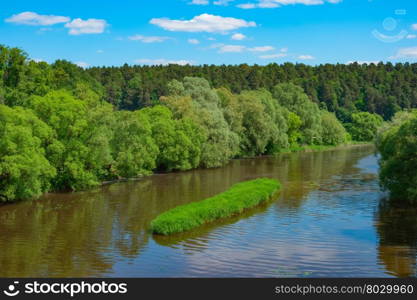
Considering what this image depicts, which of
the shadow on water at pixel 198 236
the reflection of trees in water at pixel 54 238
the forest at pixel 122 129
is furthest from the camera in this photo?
the forest at pixel 122 129

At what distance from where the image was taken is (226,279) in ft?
82.8

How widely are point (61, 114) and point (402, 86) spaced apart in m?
152

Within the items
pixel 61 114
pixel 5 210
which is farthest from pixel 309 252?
pixel 61 114

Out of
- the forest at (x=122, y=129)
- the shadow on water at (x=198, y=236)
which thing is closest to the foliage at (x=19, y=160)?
the forest at (x=122, y=129)

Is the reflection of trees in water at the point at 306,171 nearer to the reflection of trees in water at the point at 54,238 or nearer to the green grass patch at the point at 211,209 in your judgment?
the green grass patch at the point at 211,209

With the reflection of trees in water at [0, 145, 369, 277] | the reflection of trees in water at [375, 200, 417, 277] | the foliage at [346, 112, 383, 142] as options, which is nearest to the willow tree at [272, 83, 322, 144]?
the foliage at [346, 112, 383, 142]

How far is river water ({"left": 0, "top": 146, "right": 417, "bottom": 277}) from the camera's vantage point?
92.1 feet

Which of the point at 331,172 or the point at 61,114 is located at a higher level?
the point at 61,114

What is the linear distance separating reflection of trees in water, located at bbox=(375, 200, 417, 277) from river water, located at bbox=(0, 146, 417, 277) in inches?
2.3

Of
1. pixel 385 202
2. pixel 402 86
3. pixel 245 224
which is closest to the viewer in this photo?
pixel 245 224

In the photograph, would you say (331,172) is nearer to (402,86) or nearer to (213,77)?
(213,77)

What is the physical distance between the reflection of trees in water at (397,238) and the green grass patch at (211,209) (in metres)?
10.4

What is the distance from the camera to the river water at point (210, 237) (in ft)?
92.1

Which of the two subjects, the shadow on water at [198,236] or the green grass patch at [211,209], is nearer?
the shadow on water at [198,236]
